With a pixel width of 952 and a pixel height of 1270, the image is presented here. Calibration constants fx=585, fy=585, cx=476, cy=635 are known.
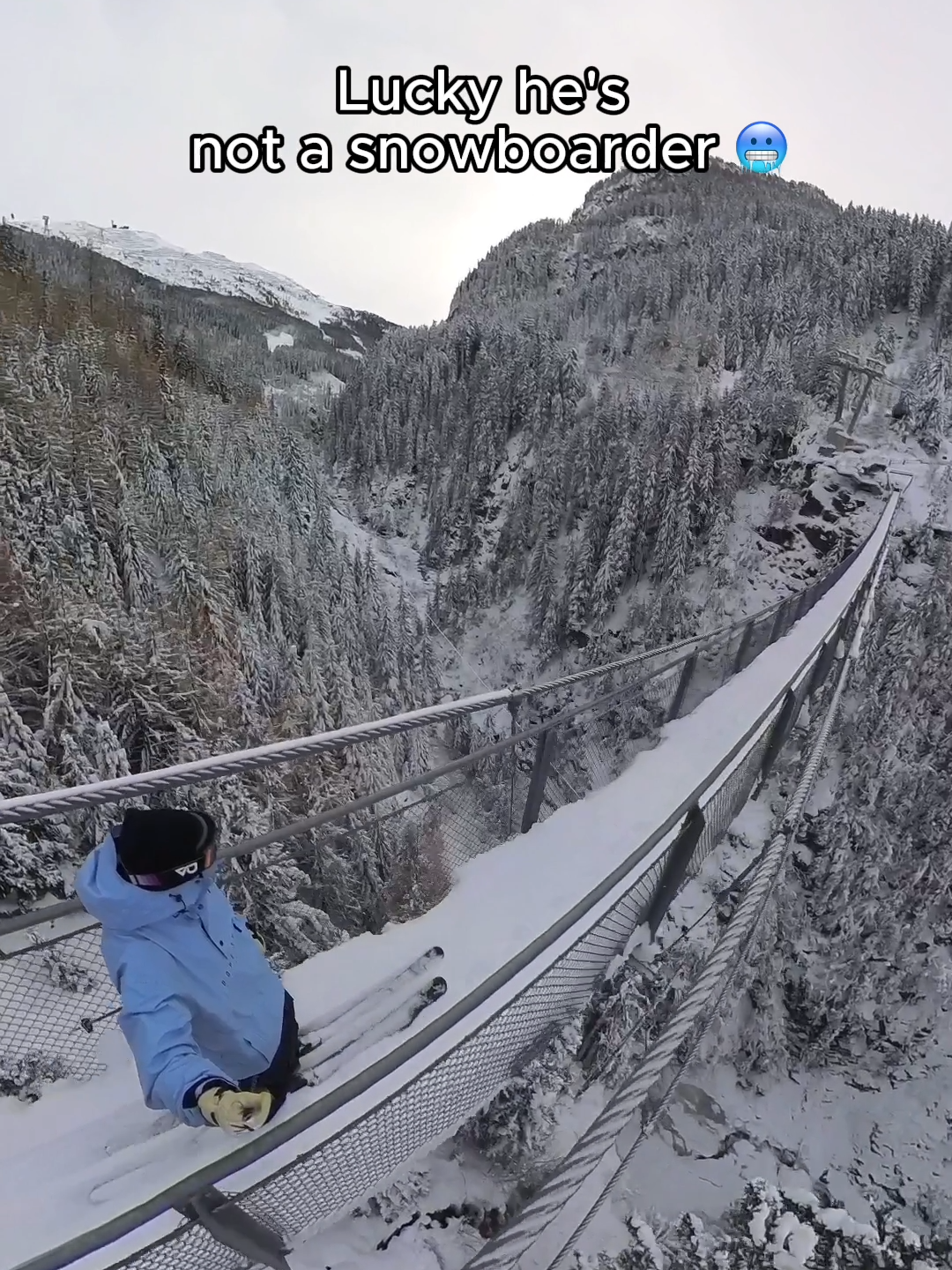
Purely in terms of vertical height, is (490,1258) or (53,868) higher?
(490,1258)

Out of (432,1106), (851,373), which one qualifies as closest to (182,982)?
(432,1106)

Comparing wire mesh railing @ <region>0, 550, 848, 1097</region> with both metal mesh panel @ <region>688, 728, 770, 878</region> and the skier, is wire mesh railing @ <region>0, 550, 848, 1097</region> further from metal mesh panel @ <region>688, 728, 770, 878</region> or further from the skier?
metal mesh panel @ <region>688, 728, 770, 878</region>

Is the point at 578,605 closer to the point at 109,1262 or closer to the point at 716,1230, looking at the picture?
the point at 716,1230

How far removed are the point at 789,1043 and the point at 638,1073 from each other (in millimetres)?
22242

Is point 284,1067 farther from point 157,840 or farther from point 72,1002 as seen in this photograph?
point 72,1002

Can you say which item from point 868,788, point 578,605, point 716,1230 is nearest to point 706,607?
point 578,605

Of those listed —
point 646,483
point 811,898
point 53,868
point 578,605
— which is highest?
point 646,483

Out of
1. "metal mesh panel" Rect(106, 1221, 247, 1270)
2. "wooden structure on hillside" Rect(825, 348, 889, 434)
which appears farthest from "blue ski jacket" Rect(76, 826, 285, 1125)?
"wooden structure on hillside" Rect(825, 348, 889, 434)

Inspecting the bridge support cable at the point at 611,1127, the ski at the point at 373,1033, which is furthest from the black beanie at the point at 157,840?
the bridge support cable at the point at 611,1127

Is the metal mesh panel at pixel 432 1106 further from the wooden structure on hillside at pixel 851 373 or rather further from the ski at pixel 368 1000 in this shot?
the wooden structure on hillside at pixel 851 373

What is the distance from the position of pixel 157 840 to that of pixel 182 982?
53cm

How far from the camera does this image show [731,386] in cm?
4197

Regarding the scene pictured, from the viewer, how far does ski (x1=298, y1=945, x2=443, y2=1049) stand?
2.48 metres

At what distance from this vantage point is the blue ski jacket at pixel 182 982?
5.10ft
